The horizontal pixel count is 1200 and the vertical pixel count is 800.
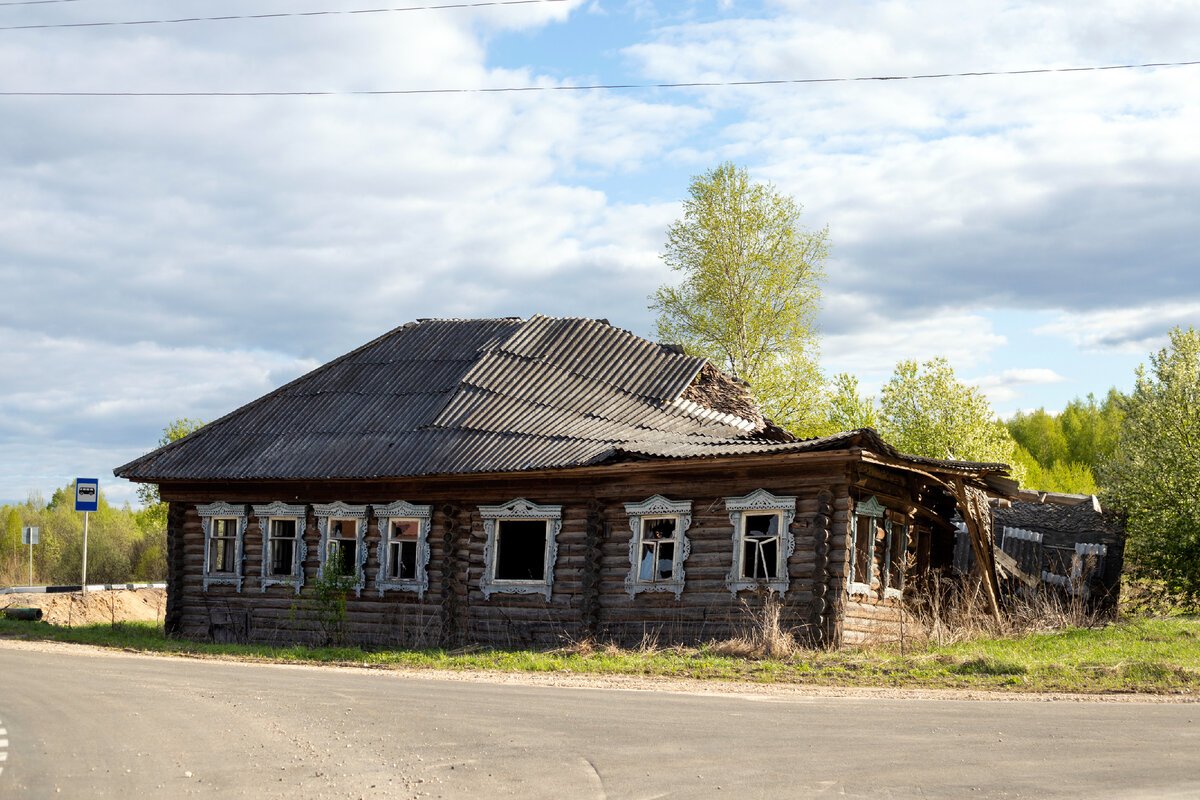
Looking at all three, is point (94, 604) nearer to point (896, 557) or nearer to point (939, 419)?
point (896, 557)

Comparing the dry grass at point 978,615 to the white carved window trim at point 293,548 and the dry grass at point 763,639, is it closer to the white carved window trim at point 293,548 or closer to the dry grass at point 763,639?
the dry grass at point 763,639

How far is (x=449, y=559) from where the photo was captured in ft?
74.1

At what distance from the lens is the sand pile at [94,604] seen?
3234 centimetres

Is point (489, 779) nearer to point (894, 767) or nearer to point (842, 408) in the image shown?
point (894, 767)

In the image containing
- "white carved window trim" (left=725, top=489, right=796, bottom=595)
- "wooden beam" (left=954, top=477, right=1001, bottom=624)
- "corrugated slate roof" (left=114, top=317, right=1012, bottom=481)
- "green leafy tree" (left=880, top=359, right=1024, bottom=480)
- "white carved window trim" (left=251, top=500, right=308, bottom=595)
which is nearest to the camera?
"white carved window trim" (left=725, top=489, right=796, bottom=595)

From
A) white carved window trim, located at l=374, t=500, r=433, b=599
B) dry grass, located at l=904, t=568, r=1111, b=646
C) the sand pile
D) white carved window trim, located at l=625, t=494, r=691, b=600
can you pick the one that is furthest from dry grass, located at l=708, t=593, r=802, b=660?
the sand pile

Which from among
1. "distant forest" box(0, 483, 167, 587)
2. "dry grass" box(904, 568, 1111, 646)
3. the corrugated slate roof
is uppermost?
the corrugated slate roof

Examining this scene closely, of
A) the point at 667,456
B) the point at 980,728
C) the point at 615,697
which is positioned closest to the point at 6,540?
the point at 667,456

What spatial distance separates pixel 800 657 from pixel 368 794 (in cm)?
1060

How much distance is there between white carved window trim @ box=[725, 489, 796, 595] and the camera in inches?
747

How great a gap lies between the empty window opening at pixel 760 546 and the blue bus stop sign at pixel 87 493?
54.1ft

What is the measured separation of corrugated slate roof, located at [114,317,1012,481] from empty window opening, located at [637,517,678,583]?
145cm

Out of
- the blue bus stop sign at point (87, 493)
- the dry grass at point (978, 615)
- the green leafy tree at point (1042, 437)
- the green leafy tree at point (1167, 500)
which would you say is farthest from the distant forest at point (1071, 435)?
the blue bus stop sign at point (87, 493)

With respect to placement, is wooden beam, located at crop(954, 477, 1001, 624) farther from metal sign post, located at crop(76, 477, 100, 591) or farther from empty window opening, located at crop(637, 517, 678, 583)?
metal sign post, located at crop(76, 477, 100, 591)
